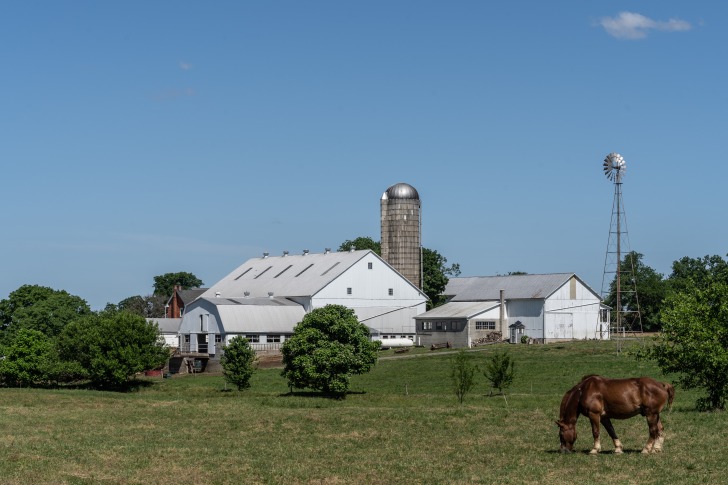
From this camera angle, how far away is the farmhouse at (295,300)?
10169cm

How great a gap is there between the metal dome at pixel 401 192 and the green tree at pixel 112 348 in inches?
2433

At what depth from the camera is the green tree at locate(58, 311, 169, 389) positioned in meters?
68.8

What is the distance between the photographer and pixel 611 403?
26922mm

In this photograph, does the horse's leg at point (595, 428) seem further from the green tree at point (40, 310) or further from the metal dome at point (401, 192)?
the metal dome at point (401, 192)

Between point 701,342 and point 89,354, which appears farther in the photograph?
point 89,354

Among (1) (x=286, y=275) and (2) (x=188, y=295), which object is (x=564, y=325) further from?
(2) (x=188, y=295)

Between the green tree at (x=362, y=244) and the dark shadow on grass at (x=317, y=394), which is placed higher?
the green tree at (x=362, y=244)

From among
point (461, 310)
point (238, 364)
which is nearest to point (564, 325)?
point (461, 310)

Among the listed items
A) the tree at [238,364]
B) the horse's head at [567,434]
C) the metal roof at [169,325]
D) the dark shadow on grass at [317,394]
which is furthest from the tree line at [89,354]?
the metal roof at [169,325]

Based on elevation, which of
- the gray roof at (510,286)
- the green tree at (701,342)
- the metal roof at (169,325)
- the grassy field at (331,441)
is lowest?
the grassy field at (331,441)

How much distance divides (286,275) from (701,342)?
8174 centimetres

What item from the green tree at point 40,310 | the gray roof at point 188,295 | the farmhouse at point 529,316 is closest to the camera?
the green tree at point 40,310

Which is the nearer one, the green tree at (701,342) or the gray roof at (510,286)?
the green tree at (701,342)

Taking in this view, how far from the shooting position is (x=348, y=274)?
111 metres
